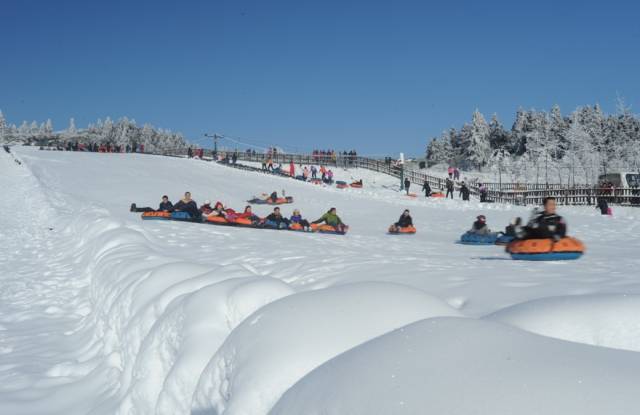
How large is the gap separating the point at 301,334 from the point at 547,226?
7.96 metres

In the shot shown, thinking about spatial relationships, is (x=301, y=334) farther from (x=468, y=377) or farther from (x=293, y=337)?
(x=468, y=377)

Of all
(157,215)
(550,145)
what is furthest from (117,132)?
(157,215)

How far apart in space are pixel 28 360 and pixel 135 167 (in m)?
36.3

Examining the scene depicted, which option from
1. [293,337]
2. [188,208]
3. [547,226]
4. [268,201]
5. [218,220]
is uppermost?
[268,201]

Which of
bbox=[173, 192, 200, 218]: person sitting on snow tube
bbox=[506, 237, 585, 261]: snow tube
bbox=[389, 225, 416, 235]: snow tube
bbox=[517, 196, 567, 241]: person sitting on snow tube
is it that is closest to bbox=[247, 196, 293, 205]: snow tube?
bbox=[173, 192, 200, 218]: person sitting on snow tube

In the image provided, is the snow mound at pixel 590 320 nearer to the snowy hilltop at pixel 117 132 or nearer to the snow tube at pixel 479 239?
the snow tube at pixel 479 239

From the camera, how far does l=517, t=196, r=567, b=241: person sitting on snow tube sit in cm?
921

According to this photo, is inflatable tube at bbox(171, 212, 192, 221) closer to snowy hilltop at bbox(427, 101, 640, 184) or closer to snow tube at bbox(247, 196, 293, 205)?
snow tube at bbox(247, 196, 293, 205)

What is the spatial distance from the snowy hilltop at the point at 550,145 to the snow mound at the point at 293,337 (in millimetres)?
44181

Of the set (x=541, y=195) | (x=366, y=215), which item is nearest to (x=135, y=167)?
(x=366, y=215)

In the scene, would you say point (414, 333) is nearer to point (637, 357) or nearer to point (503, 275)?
point (637, 357)

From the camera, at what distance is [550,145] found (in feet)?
220

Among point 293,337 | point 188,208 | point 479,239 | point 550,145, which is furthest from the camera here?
point 550,145

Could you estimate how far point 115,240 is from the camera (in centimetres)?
891
